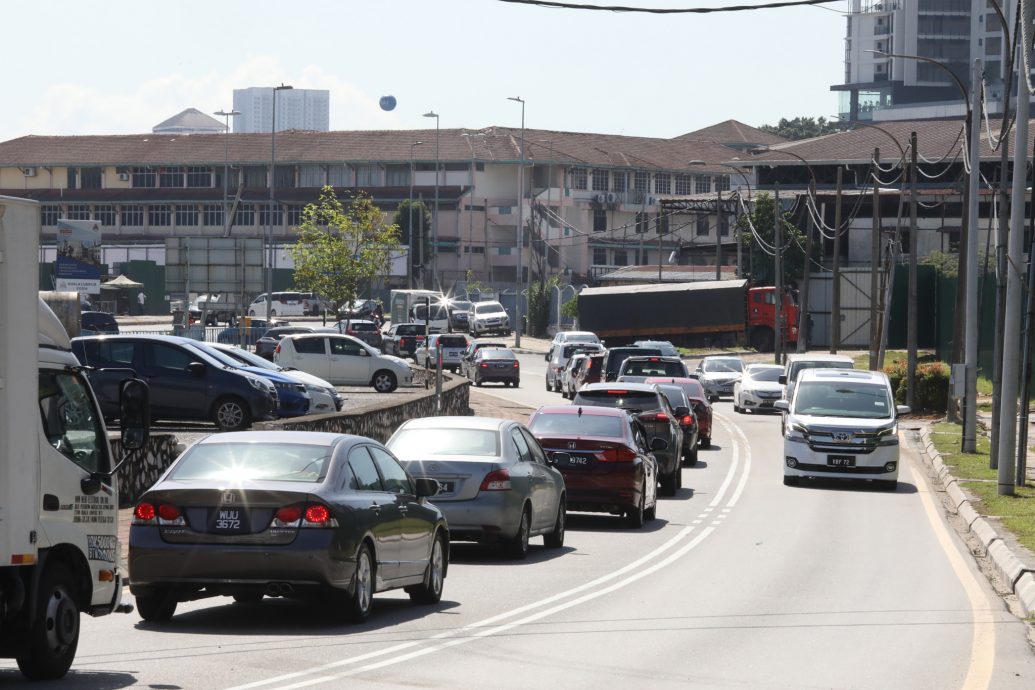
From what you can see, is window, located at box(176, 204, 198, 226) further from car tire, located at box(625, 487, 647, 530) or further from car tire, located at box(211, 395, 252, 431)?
car tire, located at box(625, 487, 647, 530)

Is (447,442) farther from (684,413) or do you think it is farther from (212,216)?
(212,216)

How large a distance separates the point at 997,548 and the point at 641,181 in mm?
116915

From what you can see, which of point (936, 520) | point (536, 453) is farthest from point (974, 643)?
point (936, 520)

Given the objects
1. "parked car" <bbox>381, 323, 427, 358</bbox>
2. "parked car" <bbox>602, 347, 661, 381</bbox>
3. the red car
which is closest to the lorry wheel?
the red car

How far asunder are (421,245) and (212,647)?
105625mm

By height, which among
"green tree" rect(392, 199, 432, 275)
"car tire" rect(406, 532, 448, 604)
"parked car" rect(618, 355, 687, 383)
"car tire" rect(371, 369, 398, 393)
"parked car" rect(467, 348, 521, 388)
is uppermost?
"green tree" rect(392, 199, 432, 275)

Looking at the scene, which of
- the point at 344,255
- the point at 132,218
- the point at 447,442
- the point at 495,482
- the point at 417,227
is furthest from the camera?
the point at 132,218

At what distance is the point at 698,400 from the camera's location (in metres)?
35.0

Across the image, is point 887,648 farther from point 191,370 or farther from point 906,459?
point 906,459

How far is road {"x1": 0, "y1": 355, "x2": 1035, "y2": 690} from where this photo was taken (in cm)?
1016

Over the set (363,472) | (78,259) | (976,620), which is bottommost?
(976,620)

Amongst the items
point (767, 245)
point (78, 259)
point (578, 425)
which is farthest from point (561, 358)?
point (578, 425)

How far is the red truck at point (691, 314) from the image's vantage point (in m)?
76.4

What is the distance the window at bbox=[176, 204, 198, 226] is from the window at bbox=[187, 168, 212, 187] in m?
1.97
